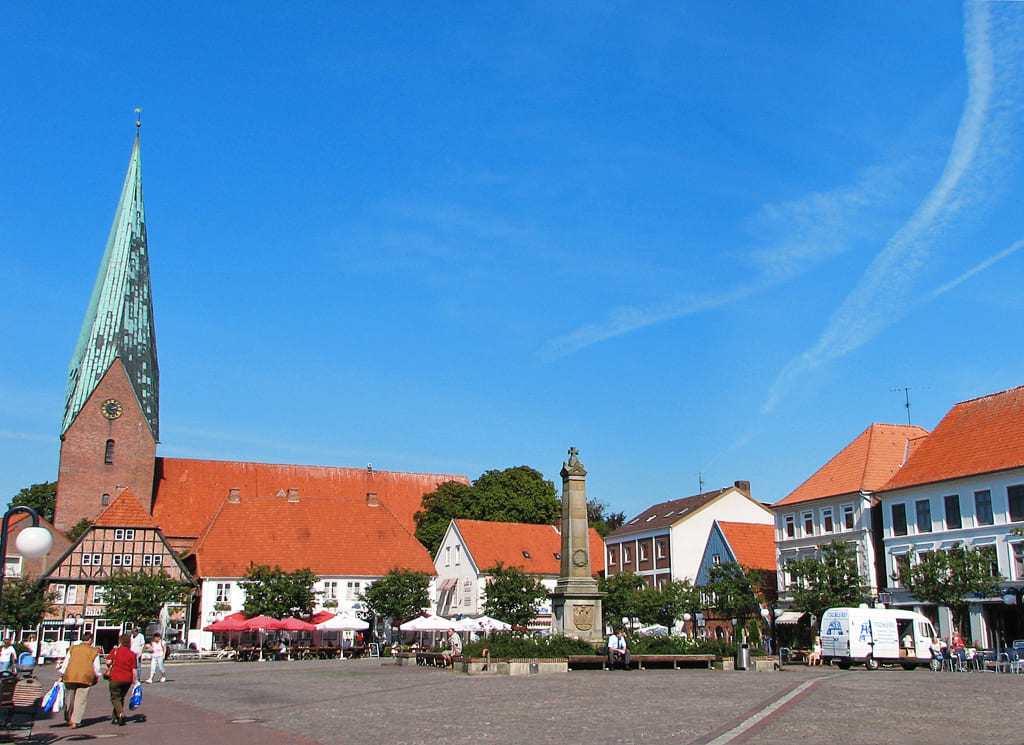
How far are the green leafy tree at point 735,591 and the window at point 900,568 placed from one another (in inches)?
262

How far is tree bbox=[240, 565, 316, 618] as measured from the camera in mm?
50438

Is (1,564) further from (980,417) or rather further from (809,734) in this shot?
(980,417)

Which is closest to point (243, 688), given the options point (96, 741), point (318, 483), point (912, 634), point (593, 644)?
point (593, 644)

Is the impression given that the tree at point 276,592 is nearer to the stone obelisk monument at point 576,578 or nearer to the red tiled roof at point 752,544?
the red tiled roof at point 752,544

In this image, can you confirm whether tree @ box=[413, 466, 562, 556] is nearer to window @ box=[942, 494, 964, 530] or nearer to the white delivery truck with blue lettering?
window @ box=[942, 494, 964, 530]

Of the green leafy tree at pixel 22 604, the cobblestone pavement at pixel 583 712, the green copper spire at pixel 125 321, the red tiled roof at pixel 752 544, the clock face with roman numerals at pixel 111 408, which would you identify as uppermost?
the green copper spire at pixel 125 321

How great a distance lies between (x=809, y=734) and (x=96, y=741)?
30.3ft

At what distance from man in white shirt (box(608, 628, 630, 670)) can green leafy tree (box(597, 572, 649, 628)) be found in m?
20.2

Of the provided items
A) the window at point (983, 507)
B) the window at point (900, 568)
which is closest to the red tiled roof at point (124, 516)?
the window at point (900, 568)

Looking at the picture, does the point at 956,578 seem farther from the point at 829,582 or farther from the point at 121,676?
the point at 121,676

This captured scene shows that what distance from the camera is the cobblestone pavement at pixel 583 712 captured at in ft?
42.1

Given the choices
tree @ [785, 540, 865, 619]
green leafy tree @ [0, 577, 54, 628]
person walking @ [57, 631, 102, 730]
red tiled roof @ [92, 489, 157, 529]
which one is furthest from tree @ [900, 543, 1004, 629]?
red tiled roof @ [92, 489, 157, 529]

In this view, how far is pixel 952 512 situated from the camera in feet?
140

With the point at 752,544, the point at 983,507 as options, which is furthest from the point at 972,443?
the point at 752,544
